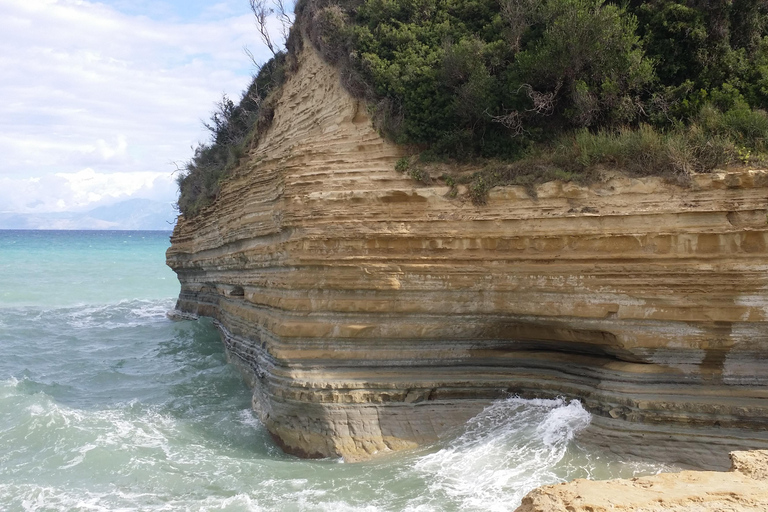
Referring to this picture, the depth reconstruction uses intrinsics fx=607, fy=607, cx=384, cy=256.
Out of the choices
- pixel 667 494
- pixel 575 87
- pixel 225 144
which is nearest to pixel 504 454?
pixel 667 494

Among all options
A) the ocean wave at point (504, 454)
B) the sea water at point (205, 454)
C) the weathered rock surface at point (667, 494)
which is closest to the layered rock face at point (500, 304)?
the ocean wave at point (504, 454)

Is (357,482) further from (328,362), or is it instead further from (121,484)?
(121,484)

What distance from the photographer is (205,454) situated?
9.24 meters

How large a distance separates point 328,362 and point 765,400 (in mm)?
5783

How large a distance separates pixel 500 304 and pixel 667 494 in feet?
13.3

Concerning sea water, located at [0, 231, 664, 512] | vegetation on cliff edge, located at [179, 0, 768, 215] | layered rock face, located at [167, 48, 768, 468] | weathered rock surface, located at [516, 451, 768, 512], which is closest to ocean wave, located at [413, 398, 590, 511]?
sea water, located at [0, 231, 664, 512]

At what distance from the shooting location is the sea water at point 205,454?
24.6 feet

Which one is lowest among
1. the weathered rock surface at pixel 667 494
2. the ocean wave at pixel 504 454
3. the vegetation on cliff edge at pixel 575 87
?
the ocean wave at pixel 504 454

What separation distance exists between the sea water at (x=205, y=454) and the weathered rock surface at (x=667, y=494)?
2172mm

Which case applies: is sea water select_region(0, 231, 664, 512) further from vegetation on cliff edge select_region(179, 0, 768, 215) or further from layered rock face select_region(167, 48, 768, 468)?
vegetation on cliff edge select_region(179, 0, 768, 215)

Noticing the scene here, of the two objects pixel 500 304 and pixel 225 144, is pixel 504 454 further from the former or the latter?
pixel 225 144

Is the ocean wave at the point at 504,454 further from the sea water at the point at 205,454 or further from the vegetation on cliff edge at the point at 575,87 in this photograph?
the vegetation on cliff edge at the point at 575,87

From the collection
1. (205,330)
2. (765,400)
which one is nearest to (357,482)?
(765,400)

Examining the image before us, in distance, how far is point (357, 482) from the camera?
25.8ft
